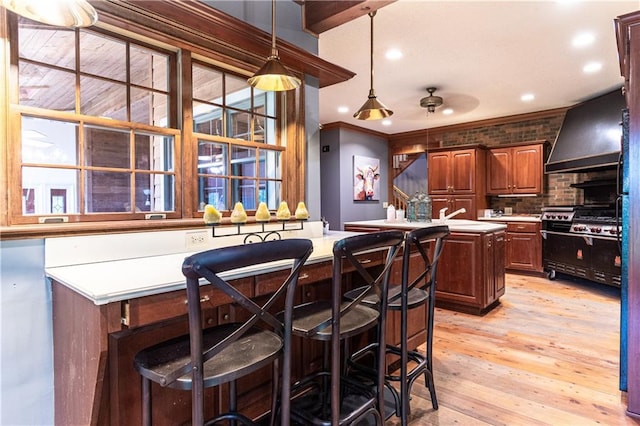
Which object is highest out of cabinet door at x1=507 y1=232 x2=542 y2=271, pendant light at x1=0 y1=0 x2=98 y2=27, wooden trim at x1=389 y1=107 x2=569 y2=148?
wooden trim at x1=389 y1=107 x2=569 y2=148

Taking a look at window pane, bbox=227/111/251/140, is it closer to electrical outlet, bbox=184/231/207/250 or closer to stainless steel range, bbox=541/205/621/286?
electrical outlet, bbox=184/231/207/250

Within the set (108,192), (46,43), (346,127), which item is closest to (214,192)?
(108,192)

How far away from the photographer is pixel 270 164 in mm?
2791

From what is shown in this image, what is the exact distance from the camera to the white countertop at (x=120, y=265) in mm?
1181

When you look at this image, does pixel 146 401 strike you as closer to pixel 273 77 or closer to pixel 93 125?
pixel 93 125

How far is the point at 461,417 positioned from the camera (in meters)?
1.95

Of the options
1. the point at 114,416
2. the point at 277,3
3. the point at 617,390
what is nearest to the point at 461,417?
the point at 617,390

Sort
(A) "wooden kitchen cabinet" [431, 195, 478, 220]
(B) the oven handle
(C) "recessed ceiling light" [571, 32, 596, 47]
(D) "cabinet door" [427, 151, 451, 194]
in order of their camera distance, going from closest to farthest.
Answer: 1. (C) "recessed ceiling light" [571, 32, 596, 47]
2. (B) the oven handle
3. (A) "wooden kitchen cabinet" [431, 195, 478, 220]
4. (D) "cabinet door" [427, 151, 451, 194]

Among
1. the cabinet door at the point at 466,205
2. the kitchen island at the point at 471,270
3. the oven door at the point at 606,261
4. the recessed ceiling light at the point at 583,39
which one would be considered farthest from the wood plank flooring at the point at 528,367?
the recessed ceiling light at the point at 583,39

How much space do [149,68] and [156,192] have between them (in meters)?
0.76

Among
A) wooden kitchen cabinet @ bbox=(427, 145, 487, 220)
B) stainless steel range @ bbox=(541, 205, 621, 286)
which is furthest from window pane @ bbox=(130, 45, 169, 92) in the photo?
wooden kitchen cabinet @ bbox=(427, 145, 487, 220)

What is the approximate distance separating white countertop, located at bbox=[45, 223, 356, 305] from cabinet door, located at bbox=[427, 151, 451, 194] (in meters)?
5.02

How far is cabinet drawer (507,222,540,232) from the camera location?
5.46 meters

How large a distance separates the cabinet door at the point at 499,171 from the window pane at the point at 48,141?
620 cm
